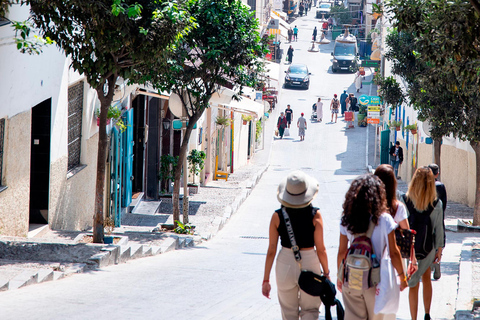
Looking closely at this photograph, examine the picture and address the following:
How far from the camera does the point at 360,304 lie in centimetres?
502

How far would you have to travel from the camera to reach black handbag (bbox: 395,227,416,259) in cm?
559

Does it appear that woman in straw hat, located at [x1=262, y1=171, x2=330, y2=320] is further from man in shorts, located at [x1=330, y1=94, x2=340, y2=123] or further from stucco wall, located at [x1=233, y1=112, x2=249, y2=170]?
man in shorts, located at [x1=330, y1=94, x2=340, y2=123]

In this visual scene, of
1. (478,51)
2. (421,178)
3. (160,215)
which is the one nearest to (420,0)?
(478,51)

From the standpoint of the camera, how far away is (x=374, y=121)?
31.8m

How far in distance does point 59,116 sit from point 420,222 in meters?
7.23

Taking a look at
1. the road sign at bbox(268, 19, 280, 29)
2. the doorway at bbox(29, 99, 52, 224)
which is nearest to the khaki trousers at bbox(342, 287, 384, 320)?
the doorway at bbox(29, 99, 52, 224)

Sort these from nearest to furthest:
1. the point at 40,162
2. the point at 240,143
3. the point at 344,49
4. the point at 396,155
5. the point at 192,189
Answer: the point at 40,162, the point at 192,189, the point at 396,155, the point at 240,143, the point at 344,49

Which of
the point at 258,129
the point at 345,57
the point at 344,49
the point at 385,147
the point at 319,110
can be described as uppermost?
the point at 344,49

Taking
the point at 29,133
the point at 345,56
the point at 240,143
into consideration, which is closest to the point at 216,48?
the point at 29,133

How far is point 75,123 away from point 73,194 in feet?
4.50

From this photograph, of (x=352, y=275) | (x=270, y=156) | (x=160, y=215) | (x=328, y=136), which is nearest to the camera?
(x=352, y=275)

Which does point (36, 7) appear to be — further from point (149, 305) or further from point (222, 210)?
point (222, 210)

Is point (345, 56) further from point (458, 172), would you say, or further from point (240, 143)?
point (458, 172)

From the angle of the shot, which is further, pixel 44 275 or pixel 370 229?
pixel 44 275
